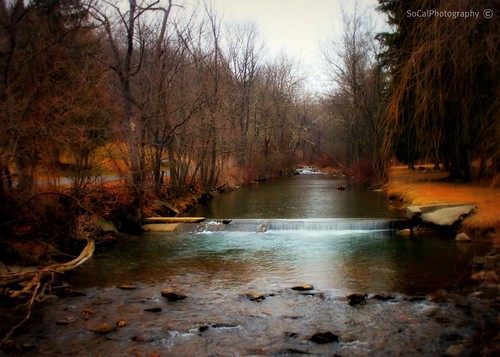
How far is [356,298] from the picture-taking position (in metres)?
7.53

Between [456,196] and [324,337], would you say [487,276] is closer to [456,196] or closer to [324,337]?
[324,337]

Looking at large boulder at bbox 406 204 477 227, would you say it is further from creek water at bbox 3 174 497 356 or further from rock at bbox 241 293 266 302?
rock at bbox 241 293 266 302

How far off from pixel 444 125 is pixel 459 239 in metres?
8.39

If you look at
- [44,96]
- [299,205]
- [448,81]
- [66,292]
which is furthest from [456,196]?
[44,96]

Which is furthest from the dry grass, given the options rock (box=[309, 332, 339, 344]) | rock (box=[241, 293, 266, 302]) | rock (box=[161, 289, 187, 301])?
rock (box=[161, 289, 187, 301])

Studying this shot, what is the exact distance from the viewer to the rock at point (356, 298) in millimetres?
7426

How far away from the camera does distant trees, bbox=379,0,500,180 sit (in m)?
3.86

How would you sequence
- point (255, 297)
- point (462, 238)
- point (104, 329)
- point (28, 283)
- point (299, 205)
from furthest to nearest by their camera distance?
point (299, 205) → point (462, 238) → point (28, 283) → point (255, 297) → point (104, 329)

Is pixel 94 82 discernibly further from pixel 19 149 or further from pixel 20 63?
pixel 19 149

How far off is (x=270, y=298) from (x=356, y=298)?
4.92 ft

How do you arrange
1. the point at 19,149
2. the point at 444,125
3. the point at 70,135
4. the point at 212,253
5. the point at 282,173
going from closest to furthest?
the point at 444,125 → the point at 19,149 → the point at 70,135 → the point at 212,253 → the point at 282,173

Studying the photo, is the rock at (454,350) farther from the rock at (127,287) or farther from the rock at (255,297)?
the rock at (127,287)

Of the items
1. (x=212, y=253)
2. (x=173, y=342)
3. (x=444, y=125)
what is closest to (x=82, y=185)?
(x=212, y=253)

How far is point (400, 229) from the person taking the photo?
13805 mm
